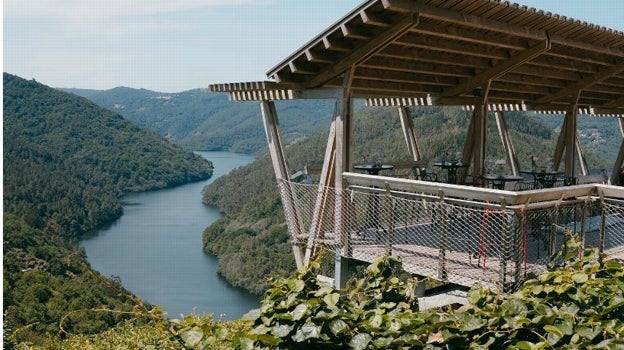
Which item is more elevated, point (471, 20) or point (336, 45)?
point (471, 20)

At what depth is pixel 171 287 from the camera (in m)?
63.8

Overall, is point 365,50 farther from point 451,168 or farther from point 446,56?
point 451,168

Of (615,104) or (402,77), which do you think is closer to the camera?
(402,77)

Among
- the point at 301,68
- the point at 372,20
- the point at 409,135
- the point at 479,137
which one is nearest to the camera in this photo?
the point at 372,20

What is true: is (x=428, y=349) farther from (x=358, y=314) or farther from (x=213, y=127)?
(x=213, y=127)

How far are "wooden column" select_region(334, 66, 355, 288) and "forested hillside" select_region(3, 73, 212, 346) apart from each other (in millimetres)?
22191

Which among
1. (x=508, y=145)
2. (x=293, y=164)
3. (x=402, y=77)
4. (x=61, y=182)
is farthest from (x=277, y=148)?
(x=61, y=182)

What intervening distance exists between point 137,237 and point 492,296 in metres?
79.9

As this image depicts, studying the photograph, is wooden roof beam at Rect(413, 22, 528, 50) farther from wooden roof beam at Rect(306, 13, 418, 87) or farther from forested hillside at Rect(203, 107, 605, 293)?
forested hillside at Rect(203, 107, 605, 293)

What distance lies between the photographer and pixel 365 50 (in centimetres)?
598

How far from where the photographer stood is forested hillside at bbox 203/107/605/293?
182 feet

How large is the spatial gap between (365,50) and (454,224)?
231 centimetres

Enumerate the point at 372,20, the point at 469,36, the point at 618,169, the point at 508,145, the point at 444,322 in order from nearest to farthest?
the point at 444,322
the point at 372,20
the point at 469,36
the point at 618,169
the point at 508,145

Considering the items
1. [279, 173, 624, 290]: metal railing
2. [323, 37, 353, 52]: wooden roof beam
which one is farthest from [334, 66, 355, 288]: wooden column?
[323, 37, 353, 52]: wooden roof beam
